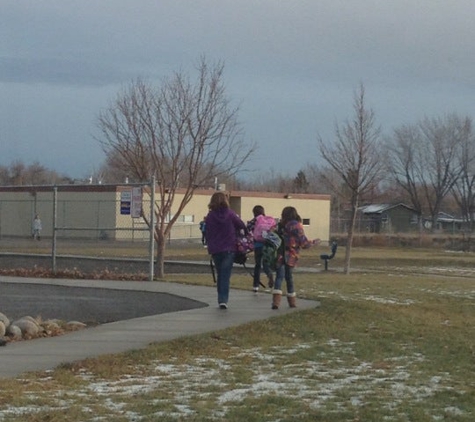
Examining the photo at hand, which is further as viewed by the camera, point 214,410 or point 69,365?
point 69,365

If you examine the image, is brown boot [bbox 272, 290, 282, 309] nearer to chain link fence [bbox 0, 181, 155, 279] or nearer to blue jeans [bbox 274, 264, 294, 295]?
blue jeans [bbox 274, 264, 294, 295]

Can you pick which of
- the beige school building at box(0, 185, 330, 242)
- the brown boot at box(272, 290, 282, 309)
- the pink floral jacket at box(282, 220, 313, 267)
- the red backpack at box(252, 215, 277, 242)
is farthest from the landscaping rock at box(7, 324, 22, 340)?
the beige school building at box(0, 185, 330, 242)

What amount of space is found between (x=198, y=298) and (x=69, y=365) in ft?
20.2

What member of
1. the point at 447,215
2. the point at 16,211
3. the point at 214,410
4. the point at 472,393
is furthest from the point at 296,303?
the point at 447,215

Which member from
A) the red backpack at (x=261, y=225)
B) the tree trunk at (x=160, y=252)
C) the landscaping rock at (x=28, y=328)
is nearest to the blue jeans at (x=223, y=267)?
the red backpack at (x=261, y=225)

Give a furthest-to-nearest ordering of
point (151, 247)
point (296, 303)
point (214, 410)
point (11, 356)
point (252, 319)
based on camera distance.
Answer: point (151, 247) → point (296, 303) → point (252, 319) → point (11, 356) → point (214, 410)

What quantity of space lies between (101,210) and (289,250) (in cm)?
3566

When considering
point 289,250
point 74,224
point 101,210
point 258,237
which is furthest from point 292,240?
point 74,224

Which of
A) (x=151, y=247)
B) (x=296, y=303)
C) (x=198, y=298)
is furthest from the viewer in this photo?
(x=151, y=247)

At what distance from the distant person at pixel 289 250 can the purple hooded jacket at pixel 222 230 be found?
71 cm

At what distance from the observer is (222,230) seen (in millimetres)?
12758

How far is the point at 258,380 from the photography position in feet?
26.4

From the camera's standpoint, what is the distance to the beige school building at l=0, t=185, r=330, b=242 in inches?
1612

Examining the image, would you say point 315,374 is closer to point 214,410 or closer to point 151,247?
point 214,410
